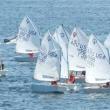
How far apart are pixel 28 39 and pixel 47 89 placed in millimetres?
39014

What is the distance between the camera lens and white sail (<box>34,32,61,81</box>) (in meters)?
137

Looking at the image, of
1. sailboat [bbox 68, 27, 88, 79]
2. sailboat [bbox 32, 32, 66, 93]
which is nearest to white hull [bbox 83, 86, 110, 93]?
sailboat [bbox 32, 32, 66, 93]

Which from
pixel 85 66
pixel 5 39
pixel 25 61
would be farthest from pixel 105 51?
pixel 5 39

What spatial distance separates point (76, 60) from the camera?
147 metres

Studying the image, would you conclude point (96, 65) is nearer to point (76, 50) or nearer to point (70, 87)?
point (70, 87)

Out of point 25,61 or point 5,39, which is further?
point 5,39

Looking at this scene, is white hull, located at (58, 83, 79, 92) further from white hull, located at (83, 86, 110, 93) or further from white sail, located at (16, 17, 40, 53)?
white sail, located at (16, 17, 40, 53)

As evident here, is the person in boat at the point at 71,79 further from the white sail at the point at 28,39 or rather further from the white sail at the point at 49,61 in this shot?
the white sail at the point at 28,39

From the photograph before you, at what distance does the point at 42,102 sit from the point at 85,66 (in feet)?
42.9

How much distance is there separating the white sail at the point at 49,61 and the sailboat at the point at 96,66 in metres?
3.82

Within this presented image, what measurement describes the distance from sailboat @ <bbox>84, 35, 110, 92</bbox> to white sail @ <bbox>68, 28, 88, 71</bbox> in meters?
7.34

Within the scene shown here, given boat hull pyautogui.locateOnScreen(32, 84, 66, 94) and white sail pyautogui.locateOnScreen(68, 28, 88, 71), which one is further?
white sail pyautogui.locateOnScreen(68, 28, 88, 71)

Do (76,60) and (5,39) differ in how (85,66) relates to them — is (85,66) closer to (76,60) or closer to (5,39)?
(76,60)

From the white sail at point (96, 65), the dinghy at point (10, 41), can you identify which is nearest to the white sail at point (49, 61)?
the white sail at point (96, 65)
